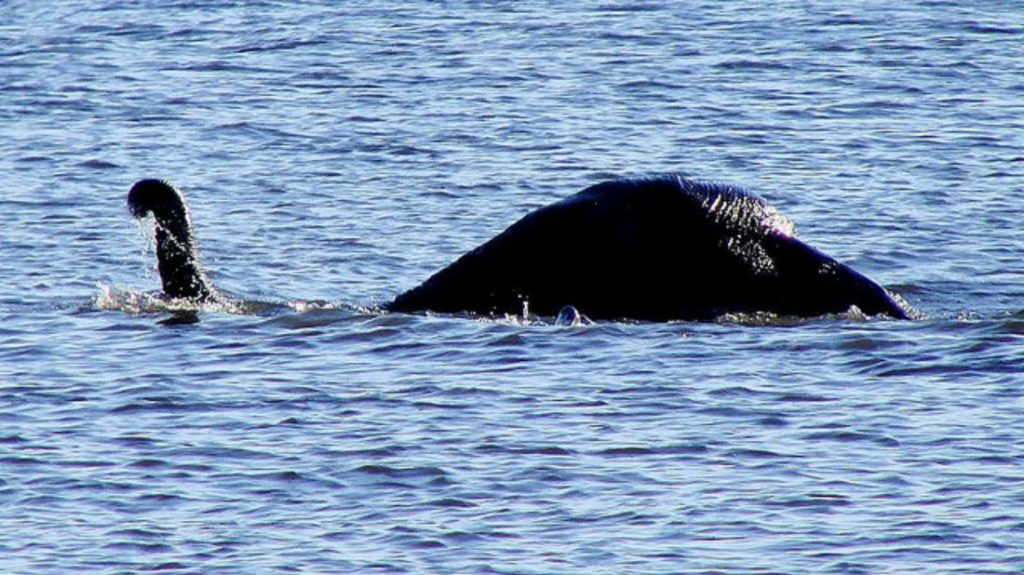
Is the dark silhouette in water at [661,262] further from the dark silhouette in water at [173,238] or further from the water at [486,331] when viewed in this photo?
the dark silhouette in water at [173,238]

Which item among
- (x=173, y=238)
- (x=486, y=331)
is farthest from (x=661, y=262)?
(x=173, y=238)

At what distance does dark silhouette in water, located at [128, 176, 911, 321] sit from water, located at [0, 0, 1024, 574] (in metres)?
0.24

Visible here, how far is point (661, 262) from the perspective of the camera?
13812 mm

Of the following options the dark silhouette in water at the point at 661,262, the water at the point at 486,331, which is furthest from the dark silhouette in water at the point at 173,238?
the dark silhouette in water at the point at 661,262

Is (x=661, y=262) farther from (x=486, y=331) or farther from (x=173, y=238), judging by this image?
(x=173, y=238)

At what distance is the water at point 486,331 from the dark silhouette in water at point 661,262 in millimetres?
241

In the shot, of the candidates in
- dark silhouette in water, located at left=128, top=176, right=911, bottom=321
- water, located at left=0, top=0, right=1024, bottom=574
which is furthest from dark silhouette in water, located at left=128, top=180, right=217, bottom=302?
dark silhouette in water, located at left=128, top=176, right=911, bottom=321

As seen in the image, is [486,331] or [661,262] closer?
[661,262]

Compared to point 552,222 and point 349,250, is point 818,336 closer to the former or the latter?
point 552,222

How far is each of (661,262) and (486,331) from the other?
1.11m

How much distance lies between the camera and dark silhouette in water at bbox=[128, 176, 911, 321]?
1377 centimetres

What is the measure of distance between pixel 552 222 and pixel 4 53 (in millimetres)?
15330

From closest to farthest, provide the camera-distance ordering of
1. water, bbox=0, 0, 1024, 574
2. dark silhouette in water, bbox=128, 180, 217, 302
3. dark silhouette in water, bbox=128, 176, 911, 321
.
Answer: water, bbox=0, 0, 1024, 574 → dark silhouette in water, bbox=128, 176, 911, 321 → dark silhouette in water, bbox=128, 180, 217, 302

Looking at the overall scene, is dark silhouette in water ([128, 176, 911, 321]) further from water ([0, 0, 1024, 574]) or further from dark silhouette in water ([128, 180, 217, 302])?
dark silhouette in water ([128, 180, 217, 302])
